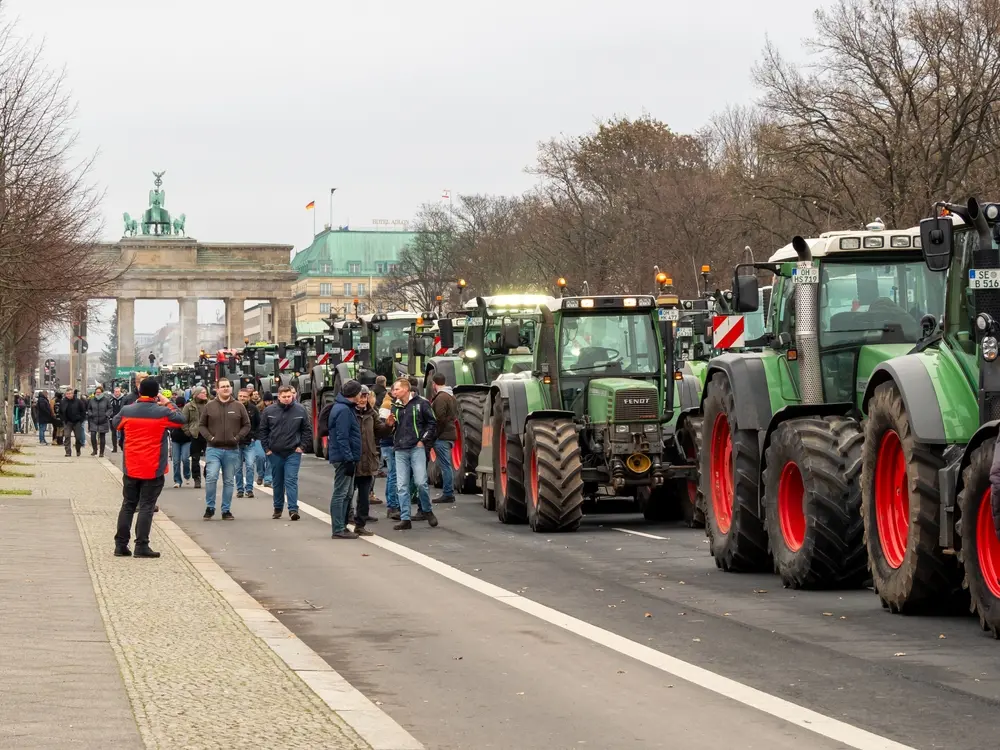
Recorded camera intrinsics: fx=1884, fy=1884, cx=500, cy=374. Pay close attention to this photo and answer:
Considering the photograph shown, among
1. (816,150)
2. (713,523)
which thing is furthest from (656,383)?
(816,150)

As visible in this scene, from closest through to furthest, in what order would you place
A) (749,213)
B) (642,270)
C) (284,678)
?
(284,678)
(749,213)
(642,270)

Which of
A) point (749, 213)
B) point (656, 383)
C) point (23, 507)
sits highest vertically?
point (749, 213)

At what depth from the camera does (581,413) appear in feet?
71.6

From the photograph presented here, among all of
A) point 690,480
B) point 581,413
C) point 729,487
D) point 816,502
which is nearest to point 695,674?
point 816,502

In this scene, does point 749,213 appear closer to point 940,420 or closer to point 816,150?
point 816,150

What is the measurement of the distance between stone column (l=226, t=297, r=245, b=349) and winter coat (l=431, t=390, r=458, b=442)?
114798 millimetres

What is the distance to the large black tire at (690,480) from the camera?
65.3 feet

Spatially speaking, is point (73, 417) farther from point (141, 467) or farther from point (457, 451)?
point (141, 467)

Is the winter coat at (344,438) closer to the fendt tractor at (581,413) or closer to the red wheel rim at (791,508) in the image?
the fendt tractor at (581,413)

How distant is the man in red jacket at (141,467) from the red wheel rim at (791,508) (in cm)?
632

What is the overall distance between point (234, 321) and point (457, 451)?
113573 mm

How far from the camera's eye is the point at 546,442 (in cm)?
2050

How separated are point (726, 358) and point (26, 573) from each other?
244 inches

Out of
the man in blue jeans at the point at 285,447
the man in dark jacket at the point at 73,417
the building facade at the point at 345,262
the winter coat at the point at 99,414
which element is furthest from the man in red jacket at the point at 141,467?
the building facade at the point at 345,262
